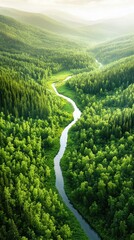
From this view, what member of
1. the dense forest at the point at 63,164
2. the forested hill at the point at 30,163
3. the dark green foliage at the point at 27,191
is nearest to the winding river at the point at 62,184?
the dense forest at the point at 63,164

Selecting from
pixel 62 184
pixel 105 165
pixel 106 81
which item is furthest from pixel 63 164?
pixel 106 81

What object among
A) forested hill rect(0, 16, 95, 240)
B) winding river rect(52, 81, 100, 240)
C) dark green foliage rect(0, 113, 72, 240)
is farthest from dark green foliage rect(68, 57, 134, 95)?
dark green foliage rect(0, 113, 72, 240)

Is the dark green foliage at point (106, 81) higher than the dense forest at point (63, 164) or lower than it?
higher

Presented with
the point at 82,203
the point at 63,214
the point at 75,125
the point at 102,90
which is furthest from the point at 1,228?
the point at 102,90

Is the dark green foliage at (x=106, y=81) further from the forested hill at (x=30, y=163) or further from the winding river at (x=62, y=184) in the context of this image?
the winding river at (x=62, y=184)

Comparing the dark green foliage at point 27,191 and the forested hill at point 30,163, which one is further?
the forested hill at point 30,163

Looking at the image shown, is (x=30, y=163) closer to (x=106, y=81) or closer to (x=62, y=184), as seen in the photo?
(x=62, y=184)

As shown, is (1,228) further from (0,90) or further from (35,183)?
(0,90)

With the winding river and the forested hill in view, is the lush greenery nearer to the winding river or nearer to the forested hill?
the winding river

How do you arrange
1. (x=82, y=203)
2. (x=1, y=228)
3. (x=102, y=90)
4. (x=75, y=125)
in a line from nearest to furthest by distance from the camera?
(x=1, y=228) → (x=82, y=203) → (x=75, y=125) → (x=102, y=90)
